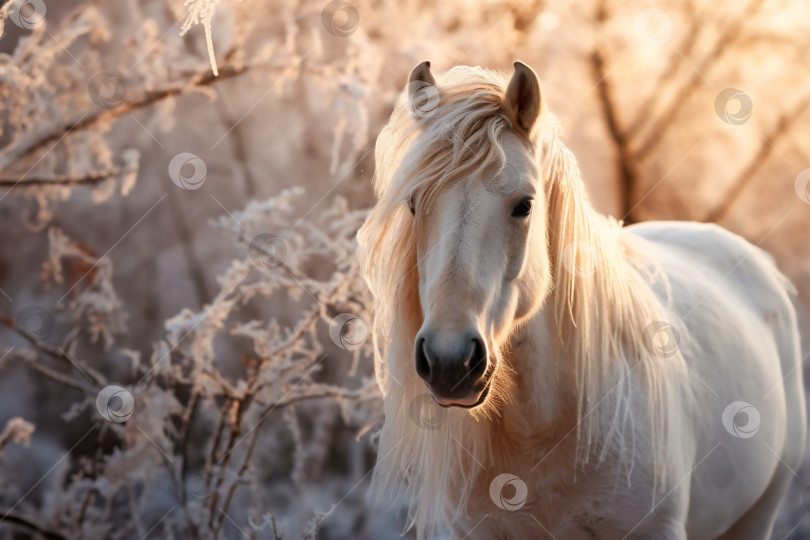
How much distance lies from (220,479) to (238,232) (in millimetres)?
731

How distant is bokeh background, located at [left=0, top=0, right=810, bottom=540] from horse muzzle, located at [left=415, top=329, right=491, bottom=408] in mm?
1017

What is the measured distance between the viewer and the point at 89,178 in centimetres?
194

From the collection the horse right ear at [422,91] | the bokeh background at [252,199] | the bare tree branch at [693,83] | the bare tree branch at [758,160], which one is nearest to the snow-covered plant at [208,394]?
the bokeh background at [252,199]

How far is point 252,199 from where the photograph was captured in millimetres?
2504

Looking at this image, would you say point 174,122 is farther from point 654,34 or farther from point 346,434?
point 654,34

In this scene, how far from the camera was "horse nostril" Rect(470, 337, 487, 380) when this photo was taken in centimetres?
86

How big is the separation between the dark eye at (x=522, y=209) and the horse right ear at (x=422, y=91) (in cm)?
21

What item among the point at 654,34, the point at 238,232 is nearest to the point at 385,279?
the point at 238,232

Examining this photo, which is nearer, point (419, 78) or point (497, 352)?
point (497, 352)

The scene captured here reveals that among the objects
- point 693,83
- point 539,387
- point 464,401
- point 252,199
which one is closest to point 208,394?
point 252,199

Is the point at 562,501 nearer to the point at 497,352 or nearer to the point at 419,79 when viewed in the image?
the point at 497,352

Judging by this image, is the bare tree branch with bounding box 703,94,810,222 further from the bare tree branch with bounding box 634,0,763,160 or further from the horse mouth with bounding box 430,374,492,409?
the horse mouth with bounding box 430,374,492,409

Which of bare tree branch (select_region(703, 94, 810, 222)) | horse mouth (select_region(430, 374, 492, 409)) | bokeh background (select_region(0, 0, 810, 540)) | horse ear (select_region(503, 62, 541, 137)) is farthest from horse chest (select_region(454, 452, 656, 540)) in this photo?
bare tree branch (select_region(703, 94, 810, 222))

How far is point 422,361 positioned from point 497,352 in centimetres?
14
